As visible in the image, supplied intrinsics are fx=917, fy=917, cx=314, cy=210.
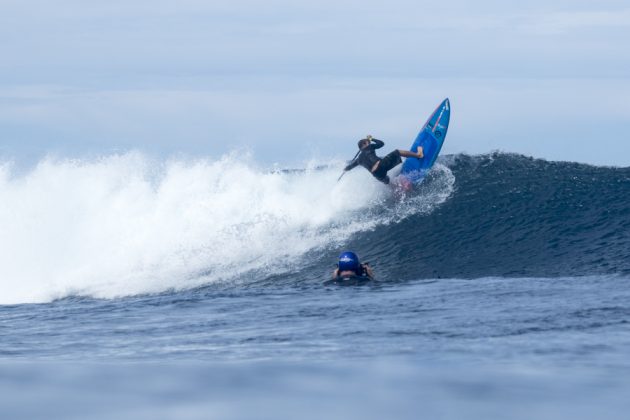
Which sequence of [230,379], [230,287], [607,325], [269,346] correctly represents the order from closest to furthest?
[230,379] < [269,346] < [607,325] < [230,287]

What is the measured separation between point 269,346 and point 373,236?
10489 millimetres

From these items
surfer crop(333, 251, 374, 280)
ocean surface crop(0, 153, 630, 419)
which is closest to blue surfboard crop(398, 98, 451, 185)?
ocean surface crop(0, 153, 630, 419)

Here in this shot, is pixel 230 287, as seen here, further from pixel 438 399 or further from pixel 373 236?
pixel 438 399

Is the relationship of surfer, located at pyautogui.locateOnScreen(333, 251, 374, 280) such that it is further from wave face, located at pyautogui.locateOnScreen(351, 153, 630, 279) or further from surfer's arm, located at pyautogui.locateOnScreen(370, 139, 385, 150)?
surfer's arm, located at pyautogui.locateOnScreen(370, 139, 385, 150)

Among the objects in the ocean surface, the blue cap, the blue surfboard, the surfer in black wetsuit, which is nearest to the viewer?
the ocean surface

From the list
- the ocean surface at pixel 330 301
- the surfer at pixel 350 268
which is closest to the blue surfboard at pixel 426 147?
the ocean surface at pixel 330 301

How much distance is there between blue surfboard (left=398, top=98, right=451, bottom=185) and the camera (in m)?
21.3

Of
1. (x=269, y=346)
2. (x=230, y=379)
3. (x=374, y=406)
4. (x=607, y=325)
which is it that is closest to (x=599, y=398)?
(x=374, y=406)

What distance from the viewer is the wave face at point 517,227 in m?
16.5

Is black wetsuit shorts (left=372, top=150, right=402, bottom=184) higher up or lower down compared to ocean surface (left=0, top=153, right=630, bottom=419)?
higher up

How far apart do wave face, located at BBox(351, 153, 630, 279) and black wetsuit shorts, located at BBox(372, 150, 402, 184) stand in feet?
4.29

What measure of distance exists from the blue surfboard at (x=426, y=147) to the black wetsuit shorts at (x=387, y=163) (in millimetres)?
966

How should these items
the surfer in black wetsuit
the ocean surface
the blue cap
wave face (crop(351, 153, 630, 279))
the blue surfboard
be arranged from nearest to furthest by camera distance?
the ocean surface
the blue cap
wave face (crop(351, 153, 630, 279))
the surfer in black wetsuit
the blue surfboard

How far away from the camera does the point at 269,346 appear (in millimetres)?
8859
